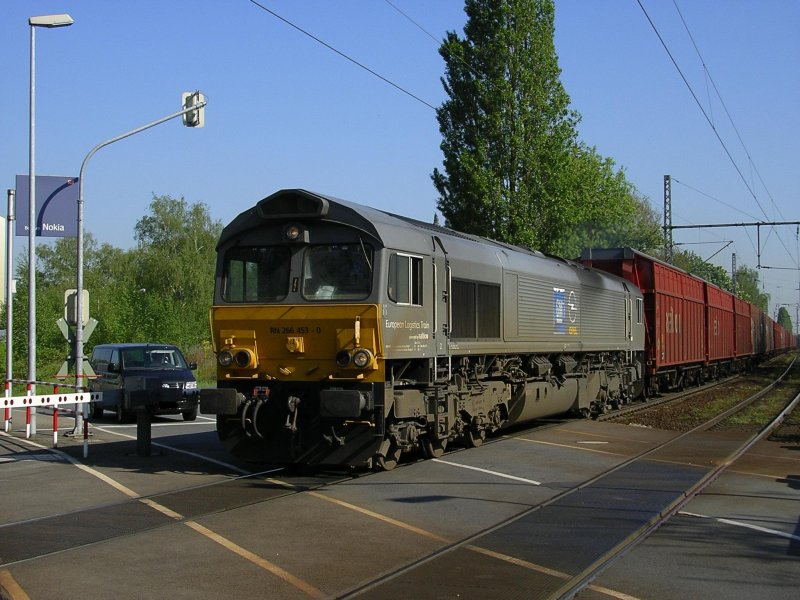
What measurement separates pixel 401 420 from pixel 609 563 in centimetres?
504

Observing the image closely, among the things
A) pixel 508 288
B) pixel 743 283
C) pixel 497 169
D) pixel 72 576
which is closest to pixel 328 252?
pixel 508 288

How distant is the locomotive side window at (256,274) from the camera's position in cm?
1191

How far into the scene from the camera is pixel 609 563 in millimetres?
7191

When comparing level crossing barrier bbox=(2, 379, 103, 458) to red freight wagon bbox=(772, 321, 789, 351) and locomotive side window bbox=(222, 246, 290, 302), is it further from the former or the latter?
red freight wagon bbox=(772, 321, 789, 351)

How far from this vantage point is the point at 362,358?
36.1 ft

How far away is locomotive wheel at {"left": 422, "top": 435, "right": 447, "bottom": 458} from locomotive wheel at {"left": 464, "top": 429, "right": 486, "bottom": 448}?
1.13 m

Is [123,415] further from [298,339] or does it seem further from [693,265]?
[693,265]

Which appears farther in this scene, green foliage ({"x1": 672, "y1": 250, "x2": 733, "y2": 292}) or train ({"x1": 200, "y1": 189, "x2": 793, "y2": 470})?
green foliage ({"x1": 672, "y1": 250, "x2": 733, "y2": 292})

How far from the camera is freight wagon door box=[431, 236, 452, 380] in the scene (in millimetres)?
12531

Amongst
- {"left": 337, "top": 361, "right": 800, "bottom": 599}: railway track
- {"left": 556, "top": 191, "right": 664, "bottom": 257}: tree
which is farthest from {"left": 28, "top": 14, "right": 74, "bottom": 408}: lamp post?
{"left": 556, "top": 191, "right": 664, "bottom": 257}: tree

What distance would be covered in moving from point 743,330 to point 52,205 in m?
37.1

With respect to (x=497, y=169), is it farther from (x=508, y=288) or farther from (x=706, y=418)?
(x=508, y=288)

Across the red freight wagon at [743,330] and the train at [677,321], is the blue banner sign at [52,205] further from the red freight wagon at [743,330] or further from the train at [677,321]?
the red freight wagon at [743,330]

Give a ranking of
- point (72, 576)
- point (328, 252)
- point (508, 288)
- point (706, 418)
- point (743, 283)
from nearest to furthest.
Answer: point (72, 576), point (328, 252), point (508, 288), point (706, 418), point (743, 283)
